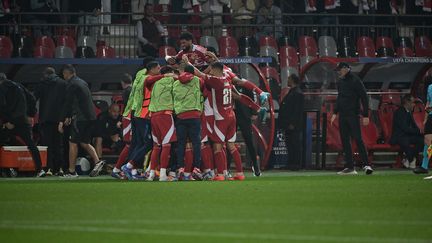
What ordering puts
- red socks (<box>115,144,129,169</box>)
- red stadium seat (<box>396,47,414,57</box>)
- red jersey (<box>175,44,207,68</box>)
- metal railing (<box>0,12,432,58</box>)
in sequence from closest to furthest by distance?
red jersey (<box>175,44,207,68</box>), red socks (<box>115,144,129,169</box>), metal railing (<box>0,12,432,58</box>), red stadium seat (<box>396,47,414,57</box>)

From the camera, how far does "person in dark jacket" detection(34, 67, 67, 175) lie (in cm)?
2556

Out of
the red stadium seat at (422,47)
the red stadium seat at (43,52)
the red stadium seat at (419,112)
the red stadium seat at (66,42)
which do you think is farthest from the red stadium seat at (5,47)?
the red stadium seat at (422,47)

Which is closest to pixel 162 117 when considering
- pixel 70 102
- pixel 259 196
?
pixel 70 102

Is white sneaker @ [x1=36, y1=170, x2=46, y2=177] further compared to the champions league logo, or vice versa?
the champions league logo

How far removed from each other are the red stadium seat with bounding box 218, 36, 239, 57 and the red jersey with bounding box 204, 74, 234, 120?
31.1 ft

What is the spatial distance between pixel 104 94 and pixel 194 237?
57.9ft

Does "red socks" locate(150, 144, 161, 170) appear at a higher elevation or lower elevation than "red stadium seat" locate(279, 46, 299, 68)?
lower

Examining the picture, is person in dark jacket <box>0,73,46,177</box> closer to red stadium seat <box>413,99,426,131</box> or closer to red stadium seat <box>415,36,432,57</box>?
red stadium seat <box>413,99,426,131</box>

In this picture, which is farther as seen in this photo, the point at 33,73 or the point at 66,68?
the point at 33,73

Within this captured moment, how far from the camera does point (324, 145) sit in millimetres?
29375

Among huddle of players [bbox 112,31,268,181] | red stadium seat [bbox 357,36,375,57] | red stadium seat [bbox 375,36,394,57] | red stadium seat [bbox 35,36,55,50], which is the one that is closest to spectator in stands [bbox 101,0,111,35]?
red stadium seat [bbox 35,36,55,50]

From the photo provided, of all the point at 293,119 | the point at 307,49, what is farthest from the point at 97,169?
the point at 307,49

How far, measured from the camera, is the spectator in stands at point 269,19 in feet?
112

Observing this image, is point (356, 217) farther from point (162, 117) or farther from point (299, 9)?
point (299, 9)
